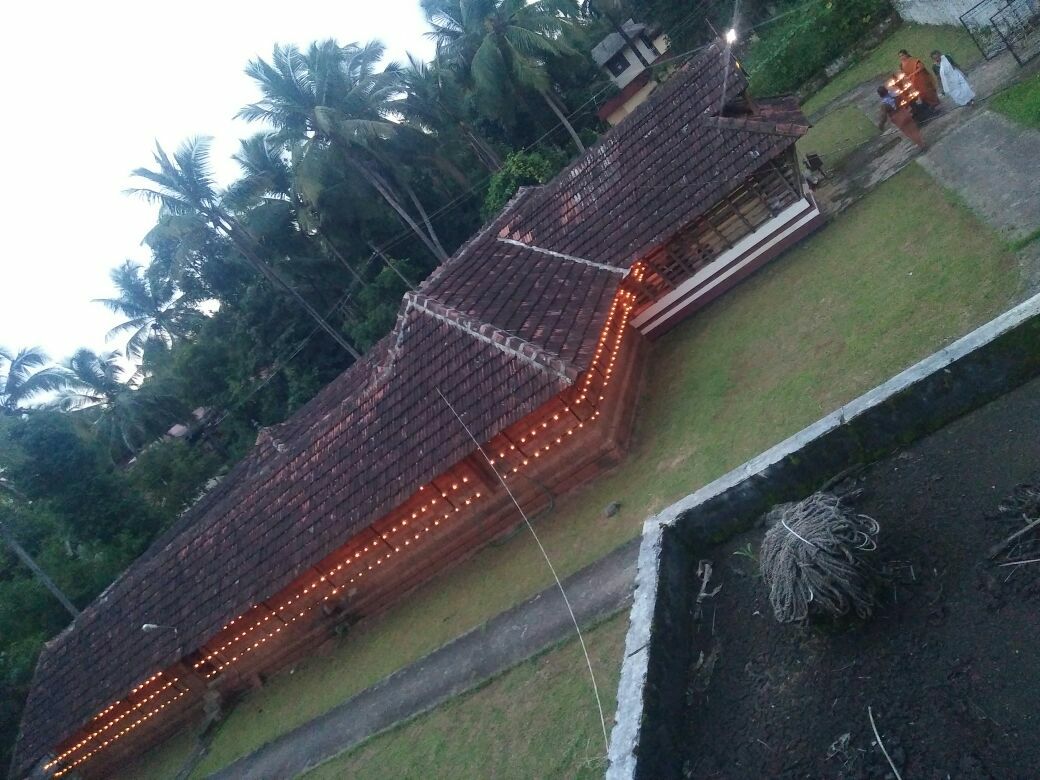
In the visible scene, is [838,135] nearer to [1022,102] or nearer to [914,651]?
[1022,102]

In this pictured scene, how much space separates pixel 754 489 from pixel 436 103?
33.1 metres

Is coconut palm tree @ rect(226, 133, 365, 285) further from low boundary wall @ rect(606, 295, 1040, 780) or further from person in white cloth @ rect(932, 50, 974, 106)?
low boundary wall @ rect(606, 295, 1040, 780)

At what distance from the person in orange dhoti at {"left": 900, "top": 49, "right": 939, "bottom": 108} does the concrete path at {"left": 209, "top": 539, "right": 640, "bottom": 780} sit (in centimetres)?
1076

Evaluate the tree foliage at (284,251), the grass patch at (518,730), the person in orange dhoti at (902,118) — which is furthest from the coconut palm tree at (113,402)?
the person in orange dhoti at (902,118)

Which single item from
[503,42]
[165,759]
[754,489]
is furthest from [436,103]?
[754,489]

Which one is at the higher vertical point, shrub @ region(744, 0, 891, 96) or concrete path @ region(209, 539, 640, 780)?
shrub @ region(744, 0, 891, 96)

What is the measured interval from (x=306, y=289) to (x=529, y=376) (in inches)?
1005

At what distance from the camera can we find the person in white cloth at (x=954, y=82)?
43.3 ft

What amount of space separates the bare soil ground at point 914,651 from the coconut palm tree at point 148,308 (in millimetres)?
37414

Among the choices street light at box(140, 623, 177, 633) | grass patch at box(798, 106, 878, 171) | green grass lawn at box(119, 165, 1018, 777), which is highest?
street light at box(140, 623, 177, 633)

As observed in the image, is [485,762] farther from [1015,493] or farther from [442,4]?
[442,4]

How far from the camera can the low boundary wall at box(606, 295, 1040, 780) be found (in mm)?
3834

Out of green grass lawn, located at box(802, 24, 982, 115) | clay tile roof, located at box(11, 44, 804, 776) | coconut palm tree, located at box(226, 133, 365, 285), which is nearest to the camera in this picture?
→ clay tile roof, located at box(11, 44, 804, 776)

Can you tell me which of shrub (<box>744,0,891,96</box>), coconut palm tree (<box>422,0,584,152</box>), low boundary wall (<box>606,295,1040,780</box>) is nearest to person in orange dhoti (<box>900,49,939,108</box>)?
shrub (<box>744,0,891,96</box>)
